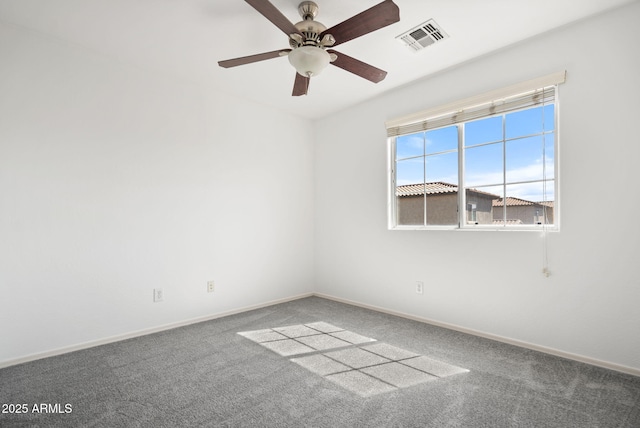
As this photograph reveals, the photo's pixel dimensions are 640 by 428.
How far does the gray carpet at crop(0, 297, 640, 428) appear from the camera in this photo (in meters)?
1.73

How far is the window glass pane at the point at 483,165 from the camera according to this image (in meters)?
2.93

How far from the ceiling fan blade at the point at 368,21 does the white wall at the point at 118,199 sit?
2.00 m

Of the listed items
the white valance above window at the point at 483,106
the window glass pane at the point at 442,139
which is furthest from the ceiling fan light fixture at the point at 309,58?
the window glass pane at the point at 442,139

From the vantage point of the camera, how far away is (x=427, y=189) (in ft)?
11.3

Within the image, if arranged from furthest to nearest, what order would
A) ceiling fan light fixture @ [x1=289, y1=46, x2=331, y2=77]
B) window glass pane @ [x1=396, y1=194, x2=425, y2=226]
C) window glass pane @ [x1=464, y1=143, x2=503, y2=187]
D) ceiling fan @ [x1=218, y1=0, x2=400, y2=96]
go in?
window glass pane @ [x1=396, y1=194, x2=425, y2=226] < window glass pane @ [x1=464, y1=143, x2=503, y2=187] < ceiling fan light fixture @ [x1=289, y1=46, x2=331, y2=77] < ceiling fan @ [x1=218, y1=0, x2=400, y2=96]

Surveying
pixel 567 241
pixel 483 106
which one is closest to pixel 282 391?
pixel 567 241

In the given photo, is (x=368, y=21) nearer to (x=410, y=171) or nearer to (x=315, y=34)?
(x=315, y=34)

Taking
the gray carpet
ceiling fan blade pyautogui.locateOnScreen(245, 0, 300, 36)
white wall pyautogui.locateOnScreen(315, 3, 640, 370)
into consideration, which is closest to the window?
white wall pyautogui.locateOnScreen(315, 3, 640, 370)

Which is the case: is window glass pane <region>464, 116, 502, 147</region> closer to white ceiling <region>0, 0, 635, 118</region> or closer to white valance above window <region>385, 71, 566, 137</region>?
white valance above window <region>385, 71, 566, 137</region>

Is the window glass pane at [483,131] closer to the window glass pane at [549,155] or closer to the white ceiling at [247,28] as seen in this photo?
the window glass pane at [549,155]

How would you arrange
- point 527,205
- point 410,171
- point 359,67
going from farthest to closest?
1. point 410,171
2. point 527,205
3. point 359,67

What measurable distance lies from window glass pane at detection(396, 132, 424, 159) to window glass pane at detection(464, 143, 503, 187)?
0.52 metres

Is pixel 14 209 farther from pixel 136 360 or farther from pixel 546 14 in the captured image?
pixel 546 14

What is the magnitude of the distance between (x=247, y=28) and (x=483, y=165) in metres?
2.40
